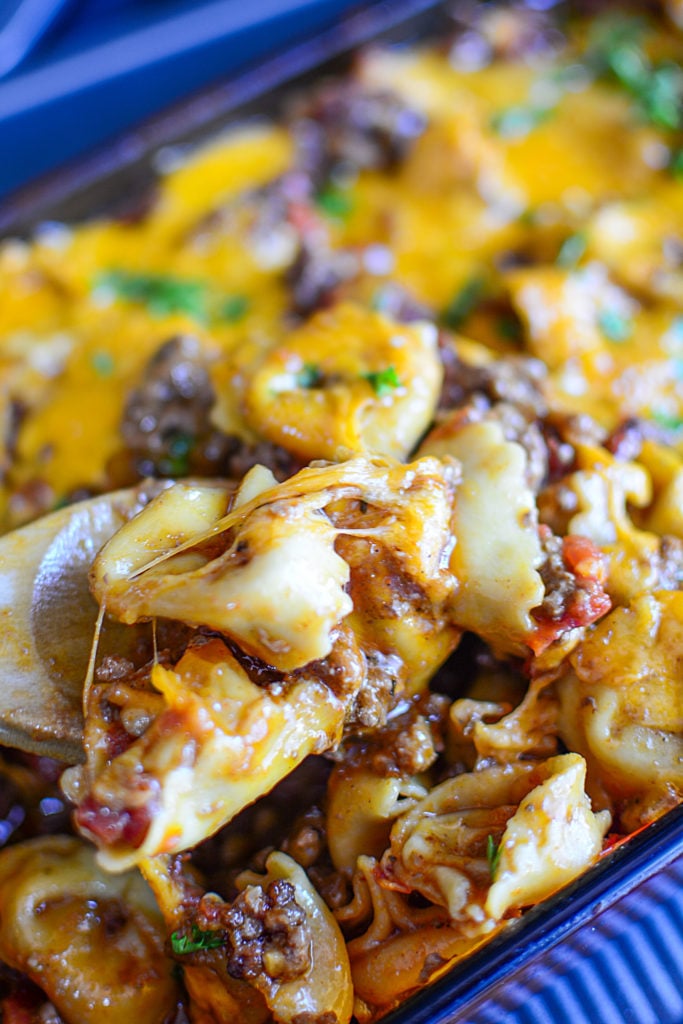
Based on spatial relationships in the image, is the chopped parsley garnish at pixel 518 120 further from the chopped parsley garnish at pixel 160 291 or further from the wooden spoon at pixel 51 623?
the wooden spoon at pixel 51 623

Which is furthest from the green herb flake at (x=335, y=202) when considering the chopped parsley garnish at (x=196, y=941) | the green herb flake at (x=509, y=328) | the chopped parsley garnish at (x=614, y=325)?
the chopped parsley garnish at (x=196, y=941)

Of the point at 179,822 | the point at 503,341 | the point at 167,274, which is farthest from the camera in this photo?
the point at 167,274

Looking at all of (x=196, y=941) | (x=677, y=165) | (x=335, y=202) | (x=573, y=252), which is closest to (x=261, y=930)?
(x=196, y=941)

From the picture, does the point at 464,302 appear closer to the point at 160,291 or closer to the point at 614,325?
the point at 614,325

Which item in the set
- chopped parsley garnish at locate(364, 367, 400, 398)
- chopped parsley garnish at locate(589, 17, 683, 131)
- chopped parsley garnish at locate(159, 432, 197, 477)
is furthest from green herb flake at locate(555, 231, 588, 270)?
chopped parsley garnish at locate(159, 432, 197, 477)

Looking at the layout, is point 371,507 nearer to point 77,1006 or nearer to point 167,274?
point 77,1006

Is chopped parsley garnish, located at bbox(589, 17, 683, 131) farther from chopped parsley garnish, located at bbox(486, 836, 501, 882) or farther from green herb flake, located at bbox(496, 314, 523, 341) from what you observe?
chopped parsley garnish, located at bbox(486, 836, 501, 882)

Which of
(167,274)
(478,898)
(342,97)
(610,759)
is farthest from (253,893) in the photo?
(342,97)
